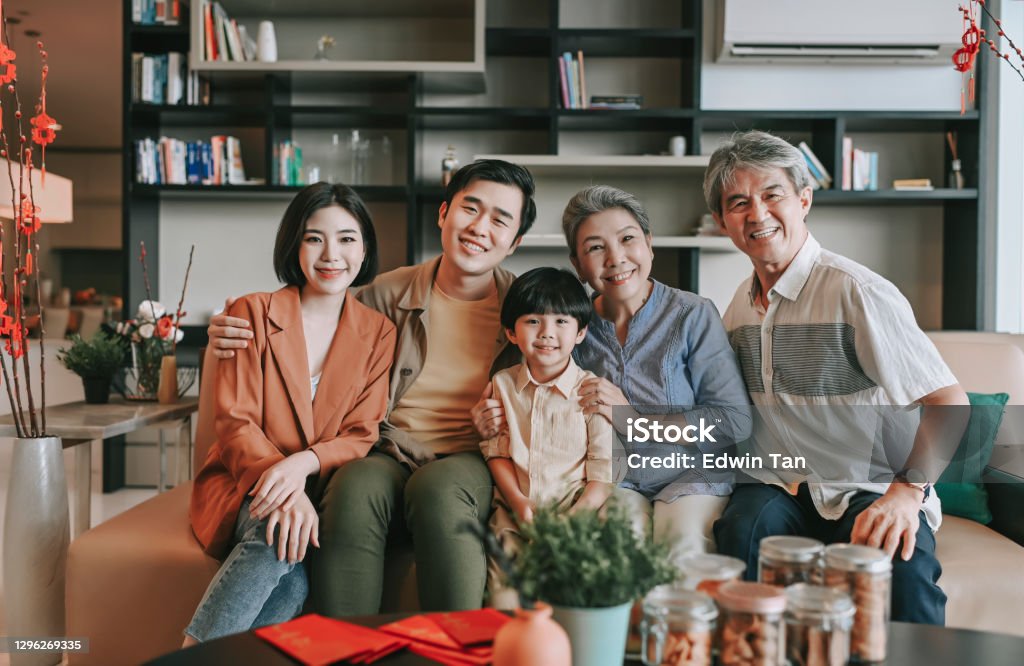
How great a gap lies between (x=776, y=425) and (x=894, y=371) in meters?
0.29

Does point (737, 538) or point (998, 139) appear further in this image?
point (998, 139)

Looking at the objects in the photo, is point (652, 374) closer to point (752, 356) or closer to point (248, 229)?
point (752, 356)

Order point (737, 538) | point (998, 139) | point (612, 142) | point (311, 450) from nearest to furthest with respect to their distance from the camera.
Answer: point (737, 538) < point (311, 450) < point (998, 139) < point (612, 142)

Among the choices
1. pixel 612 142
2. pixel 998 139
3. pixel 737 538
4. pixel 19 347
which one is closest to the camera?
pixel 737 538

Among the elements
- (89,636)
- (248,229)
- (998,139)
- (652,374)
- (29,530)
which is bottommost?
(89,636)

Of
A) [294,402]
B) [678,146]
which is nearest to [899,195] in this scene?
[678,146]

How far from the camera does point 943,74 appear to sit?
13.6 feet

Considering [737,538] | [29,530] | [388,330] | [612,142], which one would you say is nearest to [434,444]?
[388,330]

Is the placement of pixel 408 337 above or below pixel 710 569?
above

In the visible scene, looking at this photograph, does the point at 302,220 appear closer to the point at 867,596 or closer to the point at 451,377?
the point at 451,377

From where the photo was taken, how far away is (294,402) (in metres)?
1.84

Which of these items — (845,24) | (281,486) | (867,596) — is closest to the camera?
(867,596)

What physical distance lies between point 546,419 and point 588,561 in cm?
88

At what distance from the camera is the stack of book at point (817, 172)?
396 cm
